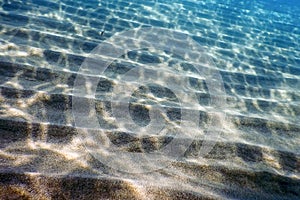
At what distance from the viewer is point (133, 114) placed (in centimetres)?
366

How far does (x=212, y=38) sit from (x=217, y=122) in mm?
4444

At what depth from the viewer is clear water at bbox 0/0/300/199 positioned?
8.10 ft

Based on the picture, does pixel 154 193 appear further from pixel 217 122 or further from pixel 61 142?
pixel 217 122

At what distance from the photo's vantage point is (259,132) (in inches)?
148

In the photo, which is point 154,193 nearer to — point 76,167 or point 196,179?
point 196,179

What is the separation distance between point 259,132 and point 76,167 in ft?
8.15

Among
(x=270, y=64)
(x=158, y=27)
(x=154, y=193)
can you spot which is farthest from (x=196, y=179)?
(x=158, y=27)

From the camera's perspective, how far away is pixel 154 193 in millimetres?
2373

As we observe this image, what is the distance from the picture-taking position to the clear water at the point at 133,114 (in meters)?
2.47

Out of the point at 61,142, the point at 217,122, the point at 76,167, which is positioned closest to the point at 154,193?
the point at 76,167

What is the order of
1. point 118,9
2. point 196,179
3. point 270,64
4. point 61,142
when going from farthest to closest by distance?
point 118,9 < point 270,64 < point 61,142 < point 196,179

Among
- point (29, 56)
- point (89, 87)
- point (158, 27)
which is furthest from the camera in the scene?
point (158, 27)

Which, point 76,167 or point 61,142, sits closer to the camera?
point 76,167

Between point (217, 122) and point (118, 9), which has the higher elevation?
point (118, 9)
